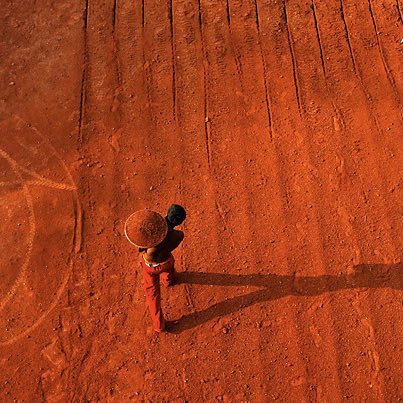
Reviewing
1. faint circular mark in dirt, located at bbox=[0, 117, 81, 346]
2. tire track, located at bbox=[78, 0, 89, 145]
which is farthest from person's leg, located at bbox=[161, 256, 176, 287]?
tire track, located at bbox=[78, 0, 89, 145]

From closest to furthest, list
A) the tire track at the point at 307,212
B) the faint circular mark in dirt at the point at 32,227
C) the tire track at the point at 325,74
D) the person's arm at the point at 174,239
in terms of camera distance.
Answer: the person's arm at the point at 174,239, the tire track at the point at 307,212, the faint circular mark in dirt at the point at 32,227, the tire track at the point at 325,74

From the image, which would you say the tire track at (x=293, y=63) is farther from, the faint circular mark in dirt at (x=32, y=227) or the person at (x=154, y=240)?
the faint circular mark in dirt at (x=32, y=227)

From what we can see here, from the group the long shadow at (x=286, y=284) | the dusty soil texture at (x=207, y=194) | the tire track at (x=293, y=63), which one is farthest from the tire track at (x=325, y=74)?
the long shadow at (x=286, y=284)

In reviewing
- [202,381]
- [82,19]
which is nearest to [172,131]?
[82,19]

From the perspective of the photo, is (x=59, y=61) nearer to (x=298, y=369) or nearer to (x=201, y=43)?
(x=201, y=43)

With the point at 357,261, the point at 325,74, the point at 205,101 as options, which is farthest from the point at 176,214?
the point at 325,74

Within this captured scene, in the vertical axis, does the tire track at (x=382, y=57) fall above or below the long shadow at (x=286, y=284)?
above

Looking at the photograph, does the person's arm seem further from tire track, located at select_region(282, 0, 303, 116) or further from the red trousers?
tire track, located at select_region(282, 0, 303, 116)
